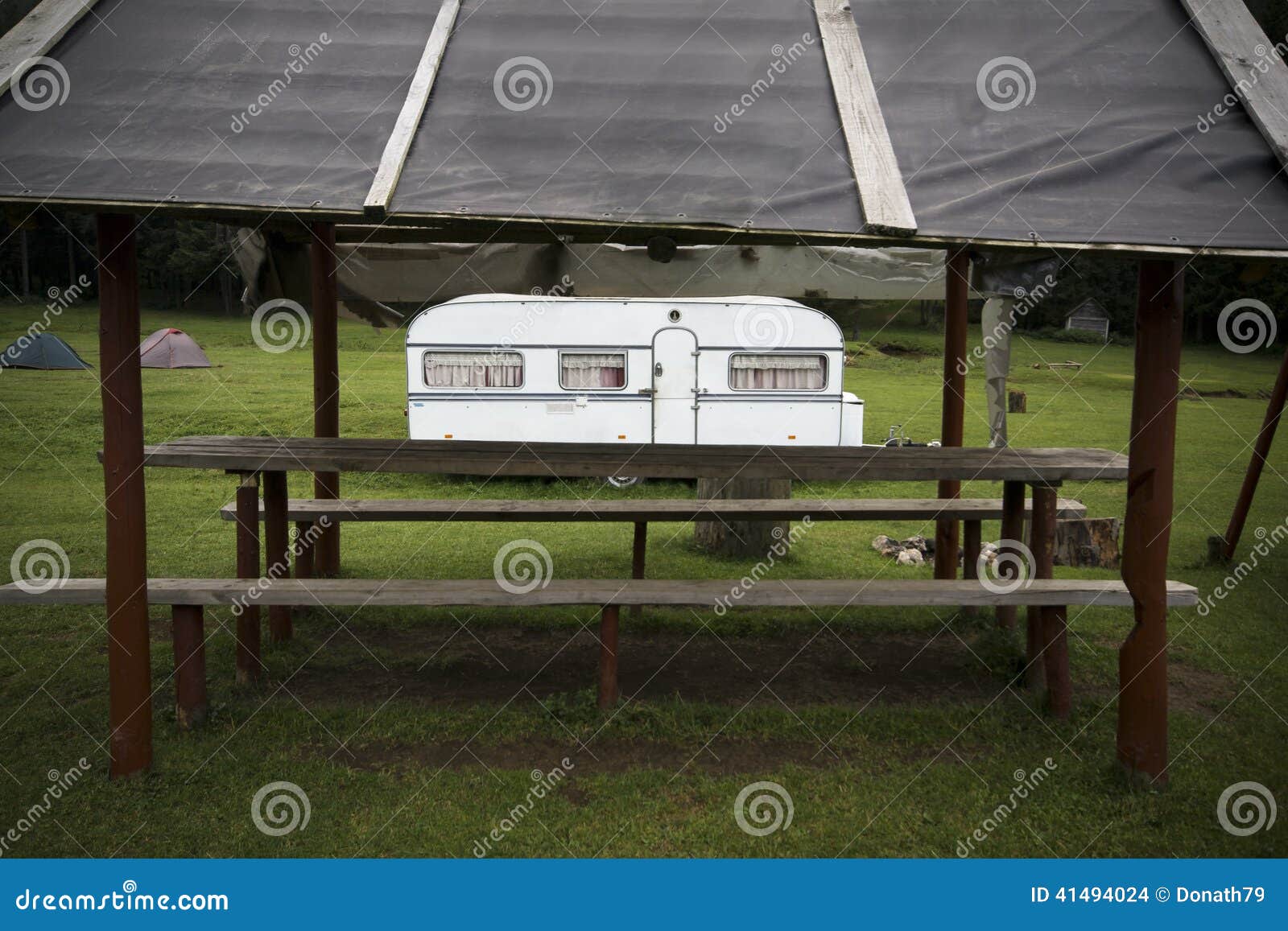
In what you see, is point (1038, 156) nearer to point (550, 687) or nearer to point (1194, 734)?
point (1194, 734)

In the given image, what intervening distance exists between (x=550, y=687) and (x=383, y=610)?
186 centimetres

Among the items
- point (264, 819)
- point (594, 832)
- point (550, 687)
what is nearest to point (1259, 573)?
point (550, 687)

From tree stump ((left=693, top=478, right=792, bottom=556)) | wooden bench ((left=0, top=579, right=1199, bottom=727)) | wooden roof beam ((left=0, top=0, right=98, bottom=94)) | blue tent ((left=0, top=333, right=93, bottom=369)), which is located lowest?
wooden bench ((left=0, top=579, right=1199, bottom=727))

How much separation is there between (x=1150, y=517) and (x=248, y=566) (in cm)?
432

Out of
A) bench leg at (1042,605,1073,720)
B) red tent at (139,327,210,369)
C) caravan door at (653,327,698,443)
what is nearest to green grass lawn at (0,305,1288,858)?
bench leg at (1042,605,1073,720)

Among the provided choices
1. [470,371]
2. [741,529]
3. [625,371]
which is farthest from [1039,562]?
[470,371]

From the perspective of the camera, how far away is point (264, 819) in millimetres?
3770

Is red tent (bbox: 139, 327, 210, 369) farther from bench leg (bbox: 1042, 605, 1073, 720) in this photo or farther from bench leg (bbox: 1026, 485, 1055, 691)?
bench leg (bbox: 1042, 605, 1073, 720)

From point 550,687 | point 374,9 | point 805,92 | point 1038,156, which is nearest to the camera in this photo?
point 1038,156

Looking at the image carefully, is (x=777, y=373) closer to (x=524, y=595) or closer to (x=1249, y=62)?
(x=524, y=595)

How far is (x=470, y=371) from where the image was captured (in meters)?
9.76

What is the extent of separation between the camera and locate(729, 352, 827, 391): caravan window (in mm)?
9617

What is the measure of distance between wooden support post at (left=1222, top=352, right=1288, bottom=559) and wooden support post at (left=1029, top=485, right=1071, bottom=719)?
2974mm

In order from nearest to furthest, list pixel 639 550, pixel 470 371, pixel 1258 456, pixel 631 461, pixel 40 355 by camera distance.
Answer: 1. pixel 631 461
2. pixel 639 550
3. pixel 1258 456
4. pixel 470 371
5. pixel 40 355
